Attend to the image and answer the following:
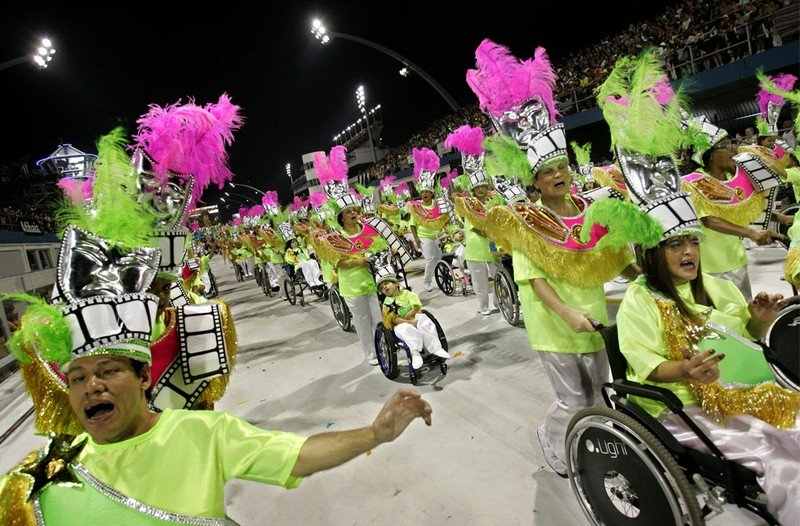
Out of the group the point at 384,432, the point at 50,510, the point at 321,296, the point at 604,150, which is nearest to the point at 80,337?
the point at 50,510

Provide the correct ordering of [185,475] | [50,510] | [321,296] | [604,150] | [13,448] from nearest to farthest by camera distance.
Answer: [50,510]
[185,475]
[13,448]
[321,296]
[604,150]

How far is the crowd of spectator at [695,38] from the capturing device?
10969 millimetres

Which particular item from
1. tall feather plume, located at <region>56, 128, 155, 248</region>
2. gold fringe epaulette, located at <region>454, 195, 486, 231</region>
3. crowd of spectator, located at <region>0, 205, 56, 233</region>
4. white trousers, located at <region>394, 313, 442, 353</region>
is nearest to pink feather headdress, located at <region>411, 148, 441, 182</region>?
gold fringe epaulette, located at <region>454, 195, 486, 231</region>

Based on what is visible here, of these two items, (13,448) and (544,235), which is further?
(13,448)

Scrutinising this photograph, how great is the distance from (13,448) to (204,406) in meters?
3.70

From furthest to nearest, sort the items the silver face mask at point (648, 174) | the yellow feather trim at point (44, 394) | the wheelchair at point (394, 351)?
the wheelchair at point (394, 351), the silver face mask at point (648, 174), the yellow feather trim at point (44, 394)

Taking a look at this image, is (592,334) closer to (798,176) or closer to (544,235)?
(544,235)

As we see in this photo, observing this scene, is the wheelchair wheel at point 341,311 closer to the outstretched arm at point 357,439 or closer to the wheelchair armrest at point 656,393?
the wheelchair armrest at point 656,393

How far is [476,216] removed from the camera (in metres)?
5.89

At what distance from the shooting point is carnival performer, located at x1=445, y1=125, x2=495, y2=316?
617 cm

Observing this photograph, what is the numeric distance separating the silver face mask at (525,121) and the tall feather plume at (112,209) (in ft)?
7.08

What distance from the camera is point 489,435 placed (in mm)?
3422

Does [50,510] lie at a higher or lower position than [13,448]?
higher

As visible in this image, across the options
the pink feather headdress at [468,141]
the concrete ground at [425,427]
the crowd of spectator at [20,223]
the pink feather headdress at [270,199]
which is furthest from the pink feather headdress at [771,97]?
the crowd of spectator at [20,223]
